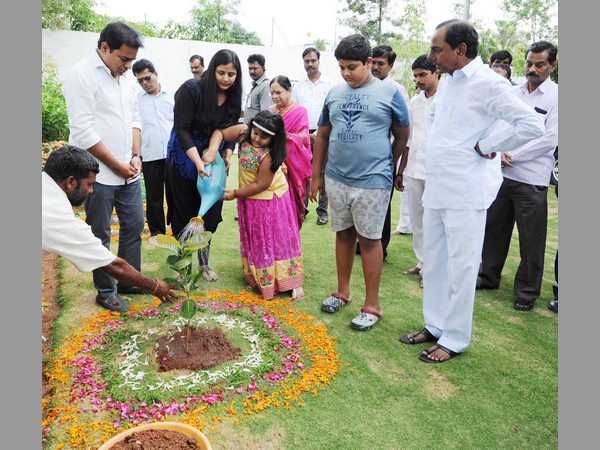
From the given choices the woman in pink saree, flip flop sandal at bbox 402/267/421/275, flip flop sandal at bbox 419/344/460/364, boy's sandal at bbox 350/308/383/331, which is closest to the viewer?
flip flop sandal at bbox 419/344/460/364

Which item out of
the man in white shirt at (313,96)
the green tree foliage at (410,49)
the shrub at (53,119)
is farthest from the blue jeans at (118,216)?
the green tree foliage at (410,49)

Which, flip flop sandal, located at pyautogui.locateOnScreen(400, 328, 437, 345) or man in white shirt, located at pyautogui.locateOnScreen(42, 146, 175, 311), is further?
flip flop sandal, located at pyautogui.locateOnScreen(400, 328, 437, 345)

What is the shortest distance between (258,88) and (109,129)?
3.20 metres

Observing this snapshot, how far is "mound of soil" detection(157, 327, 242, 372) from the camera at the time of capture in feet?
10.2

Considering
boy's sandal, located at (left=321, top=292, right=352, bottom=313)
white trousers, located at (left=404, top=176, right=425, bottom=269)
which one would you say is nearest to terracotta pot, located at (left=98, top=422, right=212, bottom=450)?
boy's sandal, located at (left=321, top=292, right=352, bottom=313)

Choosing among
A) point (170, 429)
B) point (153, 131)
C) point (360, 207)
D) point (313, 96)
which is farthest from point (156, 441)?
point (313, 96)

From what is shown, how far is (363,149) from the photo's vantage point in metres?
3.53

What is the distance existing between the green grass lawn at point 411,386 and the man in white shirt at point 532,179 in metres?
0.30

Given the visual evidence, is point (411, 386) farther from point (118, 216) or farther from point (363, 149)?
point (118, 216)

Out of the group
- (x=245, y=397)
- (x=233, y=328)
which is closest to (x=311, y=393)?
(x=245, y=397)

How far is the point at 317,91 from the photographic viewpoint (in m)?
7.12

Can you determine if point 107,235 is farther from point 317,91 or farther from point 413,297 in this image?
point 317,91

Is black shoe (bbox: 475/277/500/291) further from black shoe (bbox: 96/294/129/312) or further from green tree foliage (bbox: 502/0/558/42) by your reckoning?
green tree foliage (bbox: 502/0/558/42)

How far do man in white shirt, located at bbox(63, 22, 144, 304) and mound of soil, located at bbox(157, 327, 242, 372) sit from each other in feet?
2.99
